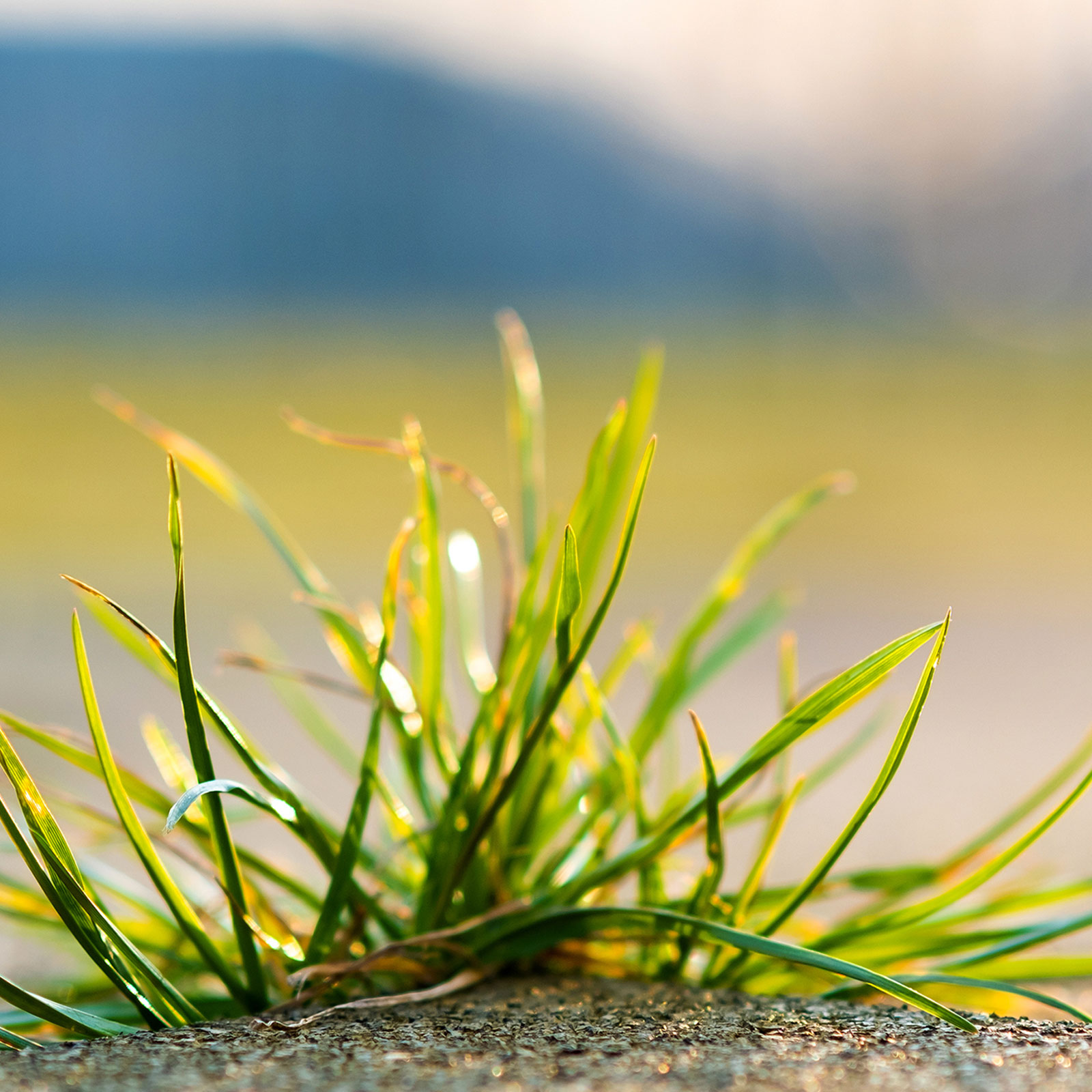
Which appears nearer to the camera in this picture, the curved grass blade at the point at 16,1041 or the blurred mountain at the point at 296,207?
the curved grass blade at the point at 16,1041

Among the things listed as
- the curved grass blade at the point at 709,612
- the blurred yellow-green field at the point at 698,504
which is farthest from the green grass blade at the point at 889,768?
the blurred yellow-green field at the point at 698,504

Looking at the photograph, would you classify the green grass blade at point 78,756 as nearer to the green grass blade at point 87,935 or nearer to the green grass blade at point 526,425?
the green grass blade at point 87,935

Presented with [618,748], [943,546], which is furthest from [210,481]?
[943,546]

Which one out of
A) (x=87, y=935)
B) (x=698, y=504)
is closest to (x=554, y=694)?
(x=87, y=935)

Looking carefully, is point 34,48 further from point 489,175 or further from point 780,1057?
point 780,1057

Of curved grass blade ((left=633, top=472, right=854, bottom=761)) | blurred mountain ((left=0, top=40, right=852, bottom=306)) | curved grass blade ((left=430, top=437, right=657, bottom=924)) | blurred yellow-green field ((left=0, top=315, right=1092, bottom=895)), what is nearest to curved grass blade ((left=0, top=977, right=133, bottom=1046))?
curved grass blade ((left=430, top=437, right=657, bottom=924))

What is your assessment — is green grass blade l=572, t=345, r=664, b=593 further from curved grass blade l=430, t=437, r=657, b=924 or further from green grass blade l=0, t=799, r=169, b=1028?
green grass blade l=0, t=799, r=169, b=1028
